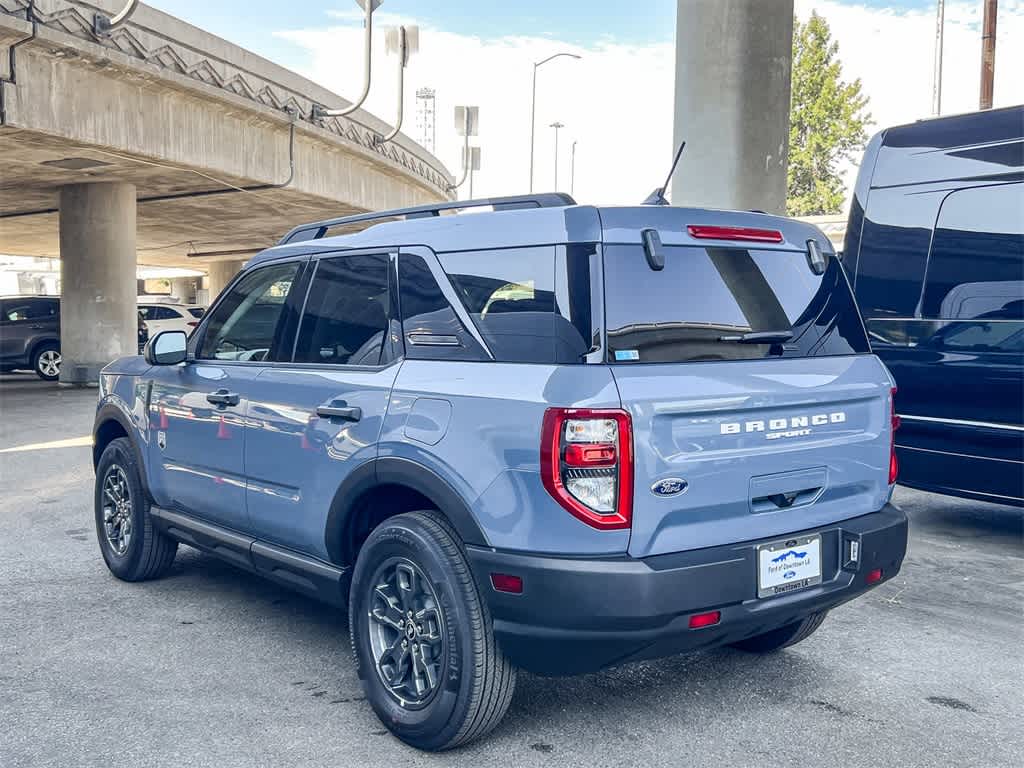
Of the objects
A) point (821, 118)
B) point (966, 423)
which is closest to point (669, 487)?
point (966, 423)

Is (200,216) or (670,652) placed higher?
(200,216)

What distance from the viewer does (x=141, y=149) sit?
16.6 meters

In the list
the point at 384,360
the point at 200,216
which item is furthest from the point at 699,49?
the point at 200,216

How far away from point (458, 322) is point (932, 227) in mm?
3970

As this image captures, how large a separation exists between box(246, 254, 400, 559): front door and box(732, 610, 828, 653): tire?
1.86 metres

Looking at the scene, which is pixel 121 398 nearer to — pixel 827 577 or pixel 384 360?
pixel 384 360

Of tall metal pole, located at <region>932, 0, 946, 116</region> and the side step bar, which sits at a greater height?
tall metal pole, located at <region>932, 0, 946, 116</region>

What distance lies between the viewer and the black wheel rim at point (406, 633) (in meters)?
3.39

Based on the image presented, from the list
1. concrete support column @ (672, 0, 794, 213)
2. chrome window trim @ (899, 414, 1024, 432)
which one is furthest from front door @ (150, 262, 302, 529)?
concrete support column @ (672, 0, 794, 213)

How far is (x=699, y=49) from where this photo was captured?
35.5 ft

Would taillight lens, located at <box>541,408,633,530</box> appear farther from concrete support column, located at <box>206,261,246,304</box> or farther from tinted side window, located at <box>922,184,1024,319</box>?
concrete support column, located at <box>206,261,246,304</box>

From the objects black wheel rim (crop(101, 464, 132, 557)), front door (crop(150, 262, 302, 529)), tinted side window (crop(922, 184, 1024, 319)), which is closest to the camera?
front door (crop(150, 262, 302, 529))

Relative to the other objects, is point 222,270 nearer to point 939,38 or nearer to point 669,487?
point 939,38

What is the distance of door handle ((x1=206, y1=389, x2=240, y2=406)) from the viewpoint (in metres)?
4.49
